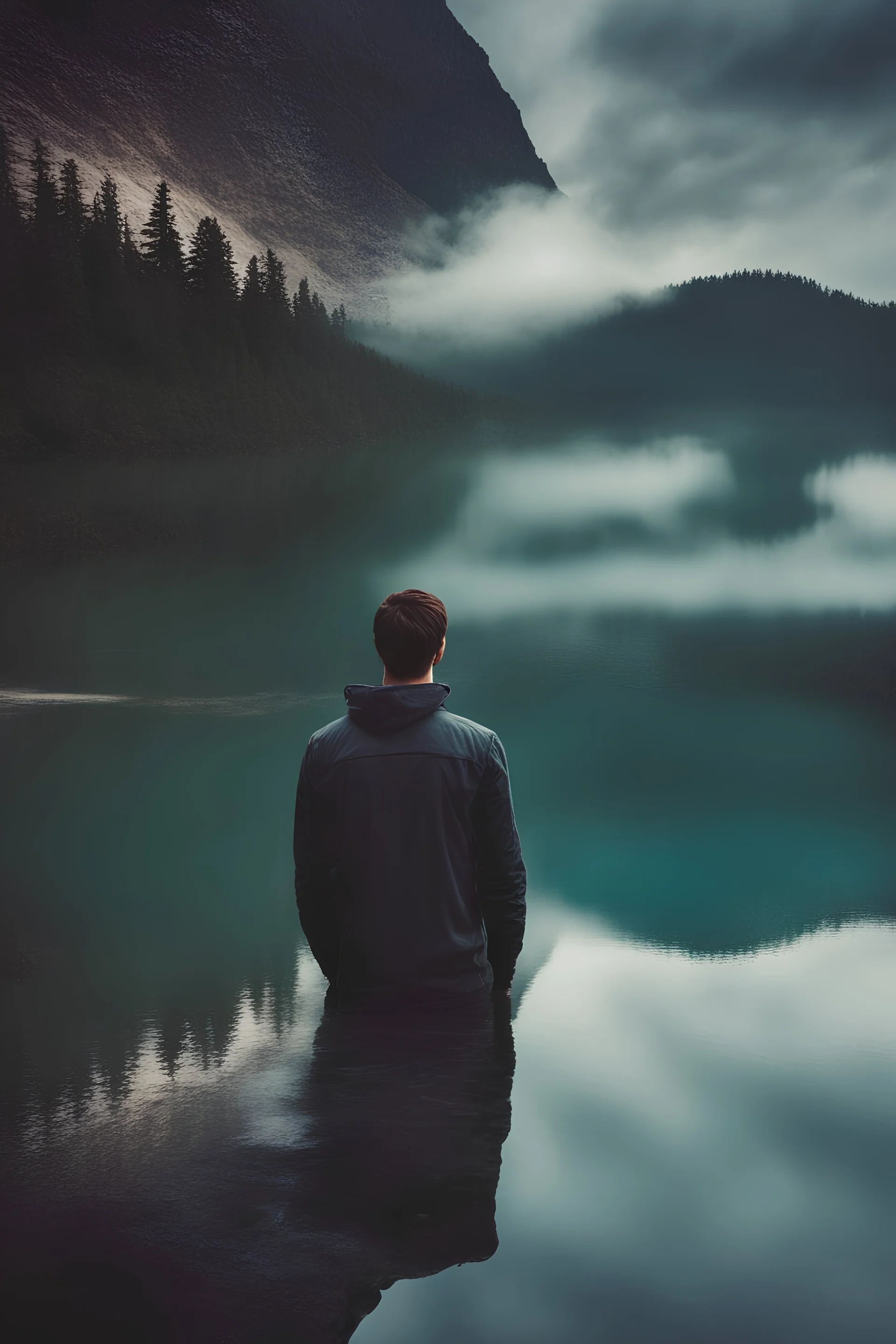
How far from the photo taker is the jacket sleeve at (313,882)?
Answer: 1.45m

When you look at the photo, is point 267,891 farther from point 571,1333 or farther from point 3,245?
point 3,245

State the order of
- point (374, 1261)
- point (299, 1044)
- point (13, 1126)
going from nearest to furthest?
point (374, 1261) < point (13, 1126) < point (299, 1044)

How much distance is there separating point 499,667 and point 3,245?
197 inches

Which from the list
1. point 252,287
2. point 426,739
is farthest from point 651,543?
point 426,739

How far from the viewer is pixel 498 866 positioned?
148cm

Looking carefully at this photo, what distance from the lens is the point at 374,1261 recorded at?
1.49m

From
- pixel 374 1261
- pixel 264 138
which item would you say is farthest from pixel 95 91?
pixel 374 1261

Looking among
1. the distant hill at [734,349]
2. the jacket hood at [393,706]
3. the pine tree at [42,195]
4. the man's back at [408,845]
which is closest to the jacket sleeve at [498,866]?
the man's back at [408,845]

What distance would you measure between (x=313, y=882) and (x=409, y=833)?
0.22 meters

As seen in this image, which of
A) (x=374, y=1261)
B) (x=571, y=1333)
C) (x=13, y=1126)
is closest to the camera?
(x=374, y=1261)

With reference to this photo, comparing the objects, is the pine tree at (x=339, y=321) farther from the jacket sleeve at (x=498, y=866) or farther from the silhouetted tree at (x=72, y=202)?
the jacket sleeve at (x=498, y=866)

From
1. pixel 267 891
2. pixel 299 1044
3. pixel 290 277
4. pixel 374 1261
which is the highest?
pixel 290 277

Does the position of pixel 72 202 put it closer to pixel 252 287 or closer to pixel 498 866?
pixel 252 287

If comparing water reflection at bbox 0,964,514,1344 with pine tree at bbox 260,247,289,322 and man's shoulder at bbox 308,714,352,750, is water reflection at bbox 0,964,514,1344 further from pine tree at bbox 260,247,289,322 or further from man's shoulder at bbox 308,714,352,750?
pine tree at bbox 260,247,289,322
